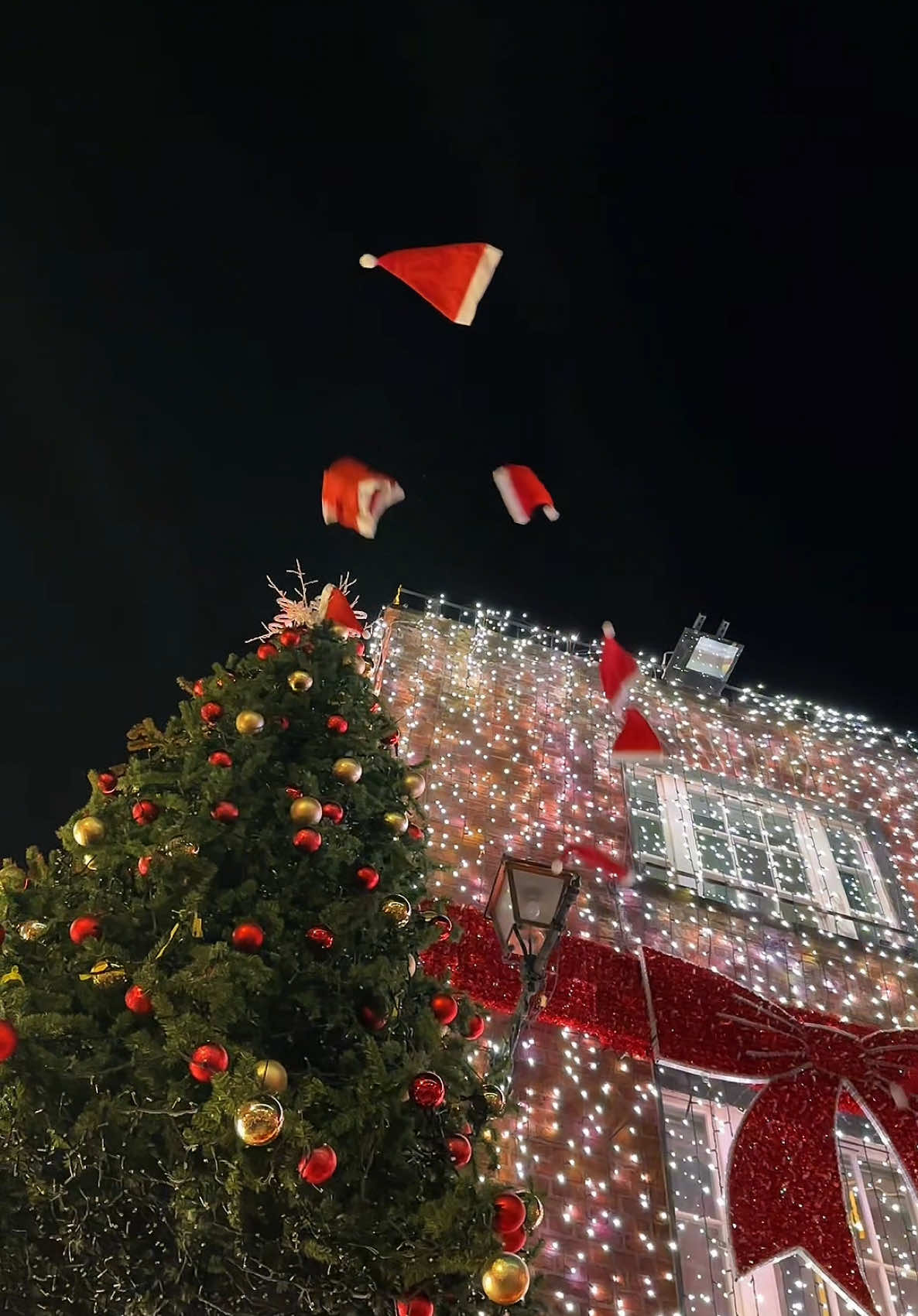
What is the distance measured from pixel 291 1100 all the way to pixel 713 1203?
13.2ft

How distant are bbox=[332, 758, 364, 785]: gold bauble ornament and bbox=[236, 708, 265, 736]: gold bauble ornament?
1.38ft

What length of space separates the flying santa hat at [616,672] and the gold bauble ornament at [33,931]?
15.3 ft

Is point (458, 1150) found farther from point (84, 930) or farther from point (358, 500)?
point (358, 500)

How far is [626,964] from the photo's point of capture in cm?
566

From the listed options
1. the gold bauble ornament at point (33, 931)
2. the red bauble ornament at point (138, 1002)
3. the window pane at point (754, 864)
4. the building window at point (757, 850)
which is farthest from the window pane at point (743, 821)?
the gold bauble ornament at point (33, 931)

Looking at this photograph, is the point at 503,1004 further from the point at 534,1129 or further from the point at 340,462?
the point at 340,462

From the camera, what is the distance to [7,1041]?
7.84 feet

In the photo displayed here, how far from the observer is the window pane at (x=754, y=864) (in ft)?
24.8

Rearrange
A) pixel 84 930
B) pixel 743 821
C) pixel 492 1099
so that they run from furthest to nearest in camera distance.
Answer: pixel 743 821, pixel 492 1099, pixel 84 930

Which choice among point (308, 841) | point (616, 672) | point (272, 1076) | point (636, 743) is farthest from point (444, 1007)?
point (616, 672)

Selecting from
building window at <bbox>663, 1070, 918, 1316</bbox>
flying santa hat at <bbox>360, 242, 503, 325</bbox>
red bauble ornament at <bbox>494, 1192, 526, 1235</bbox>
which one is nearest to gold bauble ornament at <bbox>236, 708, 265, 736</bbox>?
red bauble ornament at <bbox>494, 1192, 526, 1235</bbox>

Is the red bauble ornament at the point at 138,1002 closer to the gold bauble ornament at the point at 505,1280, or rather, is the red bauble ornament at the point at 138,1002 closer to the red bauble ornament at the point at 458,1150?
the red bauble ornament at the point at 458,1150

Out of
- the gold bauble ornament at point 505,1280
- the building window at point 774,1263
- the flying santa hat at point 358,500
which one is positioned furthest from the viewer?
the flying santa hat at point 358,500

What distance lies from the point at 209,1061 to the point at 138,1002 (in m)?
0.42
